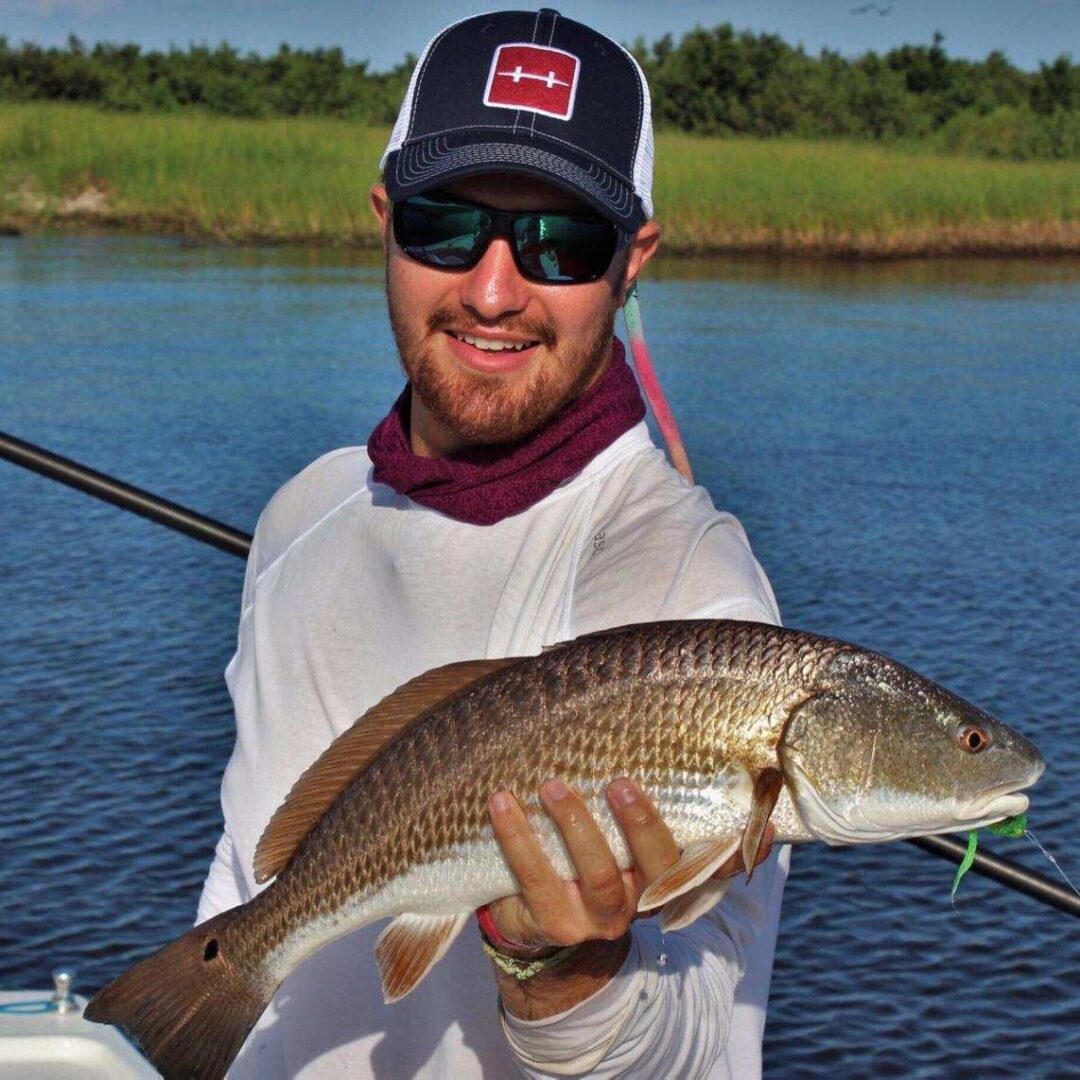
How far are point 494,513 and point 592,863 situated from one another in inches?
21.3

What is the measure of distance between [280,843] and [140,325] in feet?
56.4

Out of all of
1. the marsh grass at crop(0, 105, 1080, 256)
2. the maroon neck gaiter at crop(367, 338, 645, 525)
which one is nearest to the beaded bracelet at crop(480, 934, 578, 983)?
the maroon neck gaiter at crop(367, 338, 645, 525)

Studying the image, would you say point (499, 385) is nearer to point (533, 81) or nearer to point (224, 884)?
point (533, 81)

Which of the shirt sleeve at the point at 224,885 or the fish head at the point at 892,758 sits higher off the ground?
the fish head at the point at 892,758

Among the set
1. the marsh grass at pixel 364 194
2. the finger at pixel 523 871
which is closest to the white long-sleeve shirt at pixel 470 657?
the finger at pixel 523 871

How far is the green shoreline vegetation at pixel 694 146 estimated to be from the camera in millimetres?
28031

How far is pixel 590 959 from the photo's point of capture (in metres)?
1.98

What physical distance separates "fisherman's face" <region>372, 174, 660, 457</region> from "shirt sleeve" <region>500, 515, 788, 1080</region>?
12.3 inches

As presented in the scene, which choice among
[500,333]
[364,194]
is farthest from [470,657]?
[364,194]

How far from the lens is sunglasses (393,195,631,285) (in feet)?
7.58

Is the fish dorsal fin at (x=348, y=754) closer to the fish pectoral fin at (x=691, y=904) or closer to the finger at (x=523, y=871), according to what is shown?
the finger at (x=523, y=871)

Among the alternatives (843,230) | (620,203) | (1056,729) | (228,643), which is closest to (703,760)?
(620,203)

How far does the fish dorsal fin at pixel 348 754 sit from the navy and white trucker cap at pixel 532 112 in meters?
0.60

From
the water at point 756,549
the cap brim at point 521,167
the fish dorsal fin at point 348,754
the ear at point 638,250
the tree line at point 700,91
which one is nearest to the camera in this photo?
the fish dorsal fin at point 348,754
